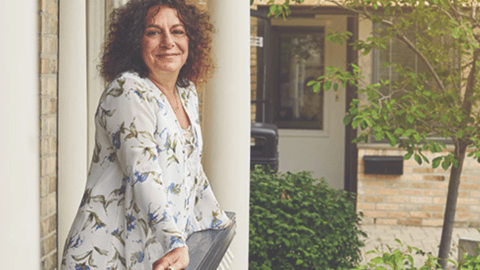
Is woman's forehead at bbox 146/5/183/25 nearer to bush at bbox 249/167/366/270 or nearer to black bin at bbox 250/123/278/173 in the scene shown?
bush at bbox 249/167/366/270

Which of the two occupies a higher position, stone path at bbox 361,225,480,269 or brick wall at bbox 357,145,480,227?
brick wall at bbox 357,145,480,227

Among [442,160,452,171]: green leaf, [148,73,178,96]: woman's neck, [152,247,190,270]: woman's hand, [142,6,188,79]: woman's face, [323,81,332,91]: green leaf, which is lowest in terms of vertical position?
[152,247,190,270]: woman's hand

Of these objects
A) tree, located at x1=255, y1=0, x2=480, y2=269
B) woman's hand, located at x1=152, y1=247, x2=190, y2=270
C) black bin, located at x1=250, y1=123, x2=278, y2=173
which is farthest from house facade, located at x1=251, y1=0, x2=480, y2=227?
woman's hand, located at x1=152, y1=247, x2=190, y2=270

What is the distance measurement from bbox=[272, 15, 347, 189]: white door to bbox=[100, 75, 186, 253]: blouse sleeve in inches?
282

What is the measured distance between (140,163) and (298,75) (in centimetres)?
747

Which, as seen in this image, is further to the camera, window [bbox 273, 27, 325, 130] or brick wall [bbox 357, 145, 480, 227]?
window [bbox 273, 27, 325, 130]

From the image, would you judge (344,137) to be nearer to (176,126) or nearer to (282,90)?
(282,90)

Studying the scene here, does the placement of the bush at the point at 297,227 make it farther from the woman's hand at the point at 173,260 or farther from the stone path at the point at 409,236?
the woman's hand at the point at 173,260

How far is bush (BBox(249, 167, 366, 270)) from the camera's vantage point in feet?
14.1

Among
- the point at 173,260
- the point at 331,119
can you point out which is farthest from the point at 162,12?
the point at 331,119

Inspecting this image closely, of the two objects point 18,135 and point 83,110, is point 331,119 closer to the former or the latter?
point 83,110

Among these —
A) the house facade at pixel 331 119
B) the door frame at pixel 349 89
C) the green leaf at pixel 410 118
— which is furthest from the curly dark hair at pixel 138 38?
the door frame at pixel 349 89

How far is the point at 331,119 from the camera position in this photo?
8906 millimetres

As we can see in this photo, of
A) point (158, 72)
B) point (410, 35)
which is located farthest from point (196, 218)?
point (410, 35)
